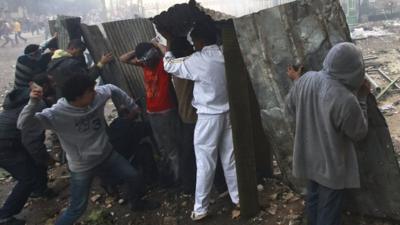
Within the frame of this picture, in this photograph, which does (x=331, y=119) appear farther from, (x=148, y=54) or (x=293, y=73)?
(x=148, y=54)

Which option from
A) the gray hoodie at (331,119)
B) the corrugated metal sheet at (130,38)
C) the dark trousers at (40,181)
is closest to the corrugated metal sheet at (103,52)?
the corrugated metal sheet at (130,38)

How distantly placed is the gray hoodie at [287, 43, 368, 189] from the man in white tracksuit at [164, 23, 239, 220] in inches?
32.8

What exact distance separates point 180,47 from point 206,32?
1.24ft

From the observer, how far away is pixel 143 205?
169 inches

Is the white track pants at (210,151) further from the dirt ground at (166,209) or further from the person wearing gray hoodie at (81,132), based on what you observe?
the person wearing gray hoodie at (81,132)

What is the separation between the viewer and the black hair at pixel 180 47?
387 centimetres

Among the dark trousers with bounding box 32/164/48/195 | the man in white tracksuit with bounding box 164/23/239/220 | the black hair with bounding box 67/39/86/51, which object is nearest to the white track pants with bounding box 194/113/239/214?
the man in white tracksuit with bounding box 164/23/239/220

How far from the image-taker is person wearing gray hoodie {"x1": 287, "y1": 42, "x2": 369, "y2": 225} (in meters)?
2.53

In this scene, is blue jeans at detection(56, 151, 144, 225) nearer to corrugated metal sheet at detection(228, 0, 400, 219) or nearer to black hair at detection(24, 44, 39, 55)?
corrugated metal sheet at detection(228, 0, 400, 219)

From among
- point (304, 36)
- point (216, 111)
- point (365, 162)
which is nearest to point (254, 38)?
point (304, 36)

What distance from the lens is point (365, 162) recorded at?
317cm

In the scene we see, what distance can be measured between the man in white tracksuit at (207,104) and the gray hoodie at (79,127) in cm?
82

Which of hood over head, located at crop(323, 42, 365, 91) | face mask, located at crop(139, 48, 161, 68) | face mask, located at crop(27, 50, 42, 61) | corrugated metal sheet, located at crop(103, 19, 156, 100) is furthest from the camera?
face mask, located at crop(27, 50, 42, 61)

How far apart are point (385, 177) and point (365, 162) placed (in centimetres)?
20
